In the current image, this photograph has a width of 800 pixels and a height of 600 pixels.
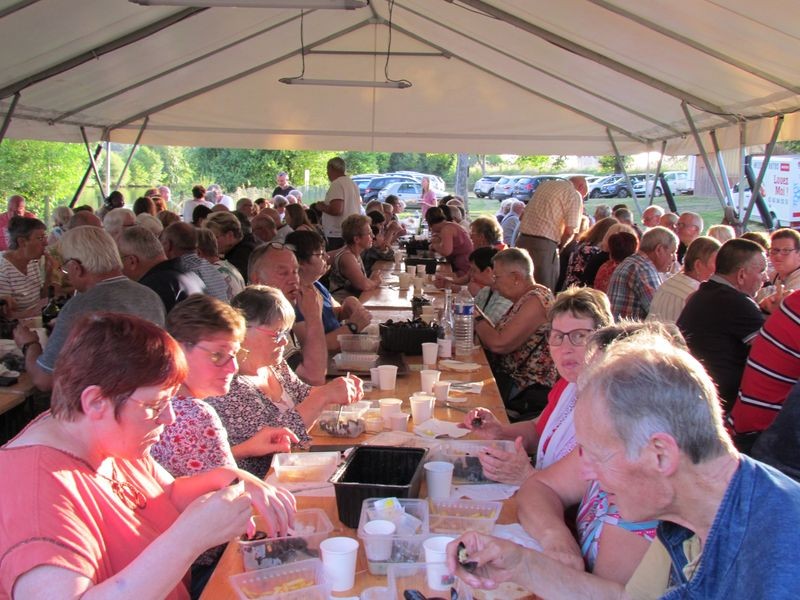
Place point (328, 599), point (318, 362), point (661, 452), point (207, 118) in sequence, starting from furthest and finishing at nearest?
point (207, 118), point (318, 362), point (328, 599), point (661, 452)

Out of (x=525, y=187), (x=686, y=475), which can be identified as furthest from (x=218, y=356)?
(x=525, y=187)

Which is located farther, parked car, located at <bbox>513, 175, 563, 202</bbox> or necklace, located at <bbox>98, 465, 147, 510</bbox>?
parked car, located at <bbox>513, 175, 563, 202</bbox>

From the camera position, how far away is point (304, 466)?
2.18 meters

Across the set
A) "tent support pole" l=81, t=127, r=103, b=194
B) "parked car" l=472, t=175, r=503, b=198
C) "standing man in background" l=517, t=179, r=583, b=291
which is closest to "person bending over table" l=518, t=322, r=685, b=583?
"standing man in background" l=517, t=179, r=583, b=291

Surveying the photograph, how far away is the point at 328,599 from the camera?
1.48m

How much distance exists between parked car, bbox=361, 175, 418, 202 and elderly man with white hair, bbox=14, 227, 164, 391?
72.1 ft

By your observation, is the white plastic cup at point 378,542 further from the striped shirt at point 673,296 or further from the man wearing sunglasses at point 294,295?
Result: the striped shirt at point 673,296

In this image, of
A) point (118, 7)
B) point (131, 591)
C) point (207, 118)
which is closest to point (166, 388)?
point (131, 591)

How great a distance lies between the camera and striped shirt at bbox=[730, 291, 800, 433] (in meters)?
2.83

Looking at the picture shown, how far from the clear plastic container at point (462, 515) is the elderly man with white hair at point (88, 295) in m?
2.06

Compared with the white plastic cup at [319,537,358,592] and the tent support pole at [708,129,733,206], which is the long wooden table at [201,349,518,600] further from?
the tent support pole at [708,129,733,206]

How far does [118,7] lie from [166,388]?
571cm

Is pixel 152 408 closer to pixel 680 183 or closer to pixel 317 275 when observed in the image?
pixel 317 275

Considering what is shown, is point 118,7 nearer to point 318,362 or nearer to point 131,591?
point 318,362
